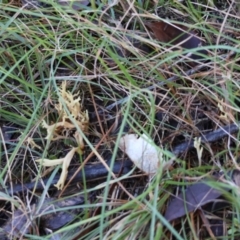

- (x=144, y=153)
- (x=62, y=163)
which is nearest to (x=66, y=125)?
(x=62, y=163)

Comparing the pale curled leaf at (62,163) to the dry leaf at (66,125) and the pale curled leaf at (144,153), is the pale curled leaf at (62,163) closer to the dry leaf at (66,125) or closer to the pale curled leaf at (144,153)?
the dry leaf at (66,125)

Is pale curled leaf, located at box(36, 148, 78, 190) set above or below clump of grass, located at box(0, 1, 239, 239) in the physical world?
below

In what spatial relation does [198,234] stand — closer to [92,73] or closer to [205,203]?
[205,203]

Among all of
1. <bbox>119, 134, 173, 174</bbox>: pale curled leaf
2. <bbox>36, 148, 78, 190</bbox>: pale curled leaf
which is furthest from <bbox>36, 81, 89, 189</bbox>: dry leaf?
<bbox>119, 134, 173, 174</bbox>: pale curled leaf

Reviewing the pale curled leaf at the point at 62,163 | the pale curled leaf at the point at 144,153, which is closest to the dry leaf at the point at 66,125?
the pale curled leaf at the point at 62,163

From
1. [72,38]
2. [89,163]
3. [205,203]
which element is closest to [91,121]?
[89,163]

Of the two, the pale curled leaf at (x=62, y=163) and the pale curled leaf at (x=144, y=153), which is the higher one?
the pale curled leaf at (x=144, y=153)

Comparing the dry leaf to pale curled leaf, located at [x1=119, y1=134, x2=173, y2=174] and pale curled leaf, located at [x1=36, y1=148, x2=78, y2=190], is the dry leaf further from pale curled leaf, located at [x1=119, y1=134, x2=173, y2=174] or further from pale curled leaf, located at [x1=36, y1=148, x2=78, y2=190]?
pale curled leaf, located at [x1=119, y1=134, x2=173, y2=174]

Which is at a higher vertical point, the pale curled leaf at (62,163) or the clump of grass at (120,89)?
the clump of grass at (120,89)

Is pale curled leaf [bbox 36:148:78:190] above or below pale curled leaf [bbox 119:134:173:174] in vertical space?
below
